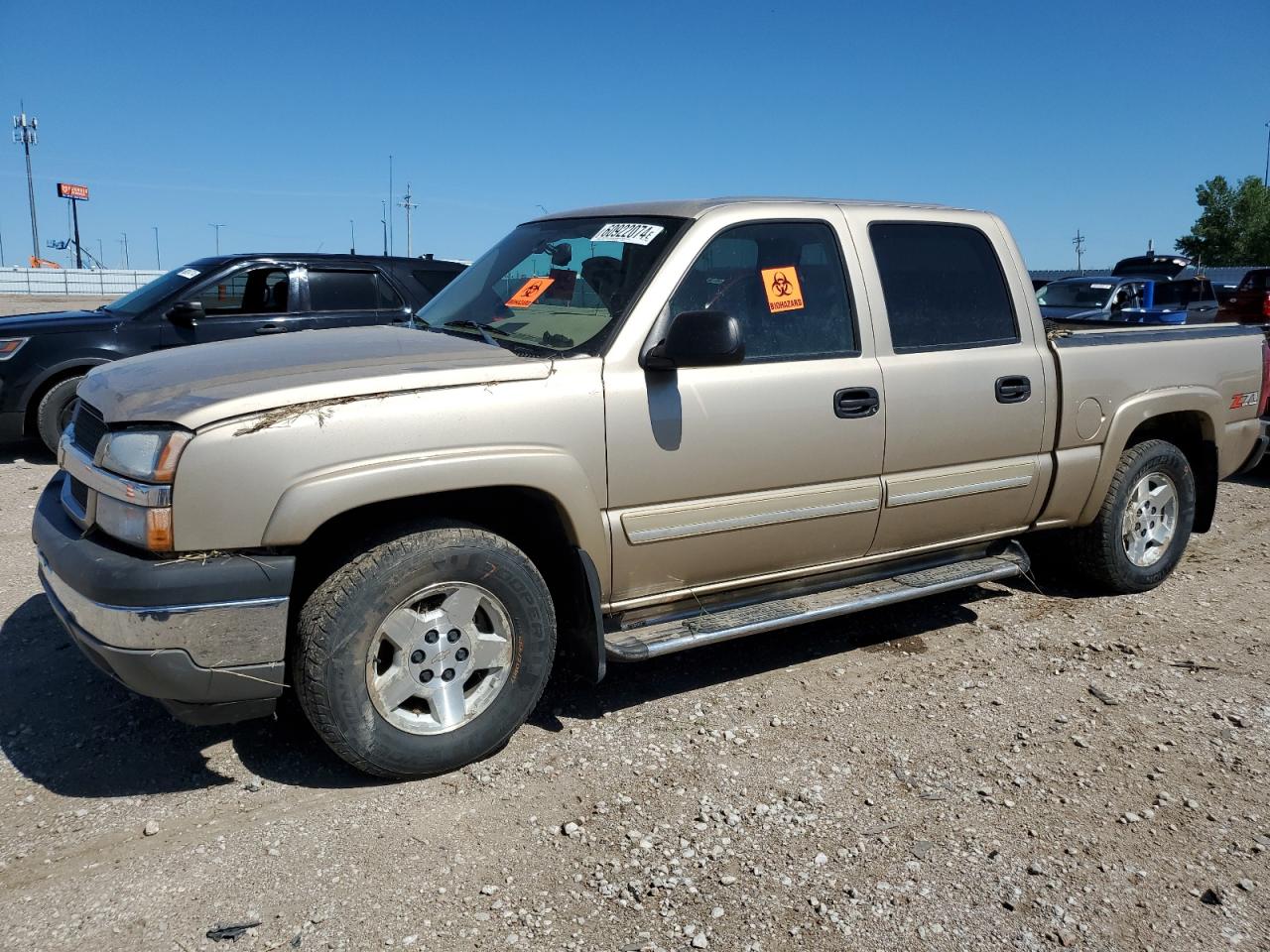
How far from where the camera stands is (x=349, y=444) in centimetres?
298

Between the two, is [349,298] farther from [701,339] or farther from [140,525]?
[140,525]

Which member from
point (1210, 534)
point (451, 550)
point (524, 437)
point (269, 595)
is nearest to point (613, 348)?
point (524, 437)

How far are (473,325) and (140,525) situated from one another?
159cm

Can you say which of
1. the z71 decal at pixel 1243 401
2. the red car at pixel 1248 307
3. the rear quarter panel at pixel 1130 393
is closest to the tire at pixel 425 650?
the rear quarter panel at pixel 1130 393

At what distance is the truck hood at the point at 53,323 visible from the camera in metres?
7.93

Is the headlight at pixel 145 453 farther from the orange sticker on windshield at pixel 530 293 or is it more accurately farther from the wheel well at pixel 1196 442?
the wheel well at pixel 1196 442

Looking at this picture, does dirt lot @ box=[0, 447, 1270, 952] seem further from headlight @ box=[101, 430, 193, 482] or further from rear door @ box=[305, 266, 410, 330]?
rear door @ box=[305, 266, 410, 330]

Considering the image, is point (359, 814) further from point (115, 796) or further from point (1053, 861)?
point (1053, 861)

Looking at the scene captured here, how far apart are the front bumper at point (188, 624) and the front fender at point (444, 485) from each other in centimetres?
15

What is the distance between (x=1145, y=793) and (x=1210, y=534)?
396cm

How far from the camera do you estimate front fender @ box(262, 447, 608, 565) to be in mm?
2916

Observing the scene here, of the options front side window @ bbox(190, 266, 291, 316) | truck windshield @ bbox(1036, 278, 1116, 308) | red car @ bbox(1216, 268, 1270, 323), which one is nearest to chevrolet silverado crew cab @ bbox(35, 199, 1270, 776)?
front side window @ bbox(190, 266, 291, 316)

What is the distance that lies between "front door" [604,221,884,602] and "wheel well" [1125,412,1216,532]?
211 centimetres

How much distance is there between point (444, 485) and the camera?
313 centimetres
